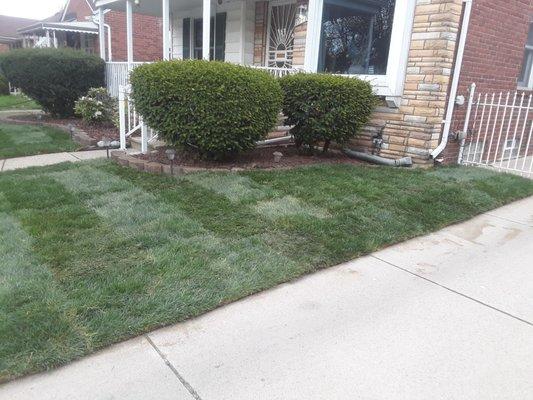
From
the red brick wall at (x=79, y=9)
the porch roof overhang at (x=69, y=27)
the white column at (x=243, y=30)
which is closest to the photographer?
the white column at (x=243, y=30)

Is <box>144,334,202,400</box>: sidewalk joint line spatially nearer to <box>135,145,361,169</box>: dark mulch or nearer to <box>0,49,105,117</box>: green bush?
<box>135,145,361,169</box>: dark mulch

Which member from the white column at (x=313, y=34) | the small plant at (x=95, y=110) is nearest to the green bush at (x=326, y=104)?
the white column at (x=313, y=34)

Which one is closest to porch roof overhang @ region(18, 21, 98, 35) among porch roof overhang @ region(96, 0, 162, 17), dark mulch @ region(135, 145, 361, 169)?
porch roof overhang @ region(96, 0, 162, 17)

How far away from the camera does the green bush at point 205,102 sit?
17.4ft

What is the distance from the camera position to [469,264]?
3.78m

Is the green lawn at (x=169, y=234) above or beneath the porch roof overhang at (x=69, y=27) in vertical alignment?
beneath

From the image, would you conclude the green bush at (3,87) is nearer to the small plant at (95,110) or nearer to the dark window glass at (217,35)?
the dark window glass at (217,35)

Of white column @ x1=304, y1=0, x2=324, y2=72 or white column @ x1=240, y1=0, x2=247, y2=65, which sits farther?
white column @ x1=240, y1=0, x2=247, y2=65

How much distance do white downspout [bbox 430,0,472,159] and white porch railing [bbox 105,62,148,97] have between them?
7357mm

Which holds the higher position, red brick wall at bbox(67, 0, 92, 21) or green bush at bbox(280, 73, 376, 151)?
red brick wall at bbox(67, 0, 92, 21)

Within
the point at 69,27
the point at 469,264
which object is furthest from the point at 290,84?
the point at 69,27

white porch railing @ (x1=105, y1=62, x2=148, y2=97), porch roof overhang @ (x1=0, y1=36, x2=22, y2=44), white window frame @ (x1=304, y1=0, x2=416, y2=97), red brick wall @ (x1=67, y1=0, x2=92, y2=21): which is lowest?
white porch railing @ (x1=105, y1=62, x2=148, y2=97)

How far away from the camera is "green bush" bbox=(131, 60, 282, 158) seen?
5312 mm

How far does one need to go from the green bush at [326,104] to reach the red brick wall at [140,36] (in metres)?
13.6
